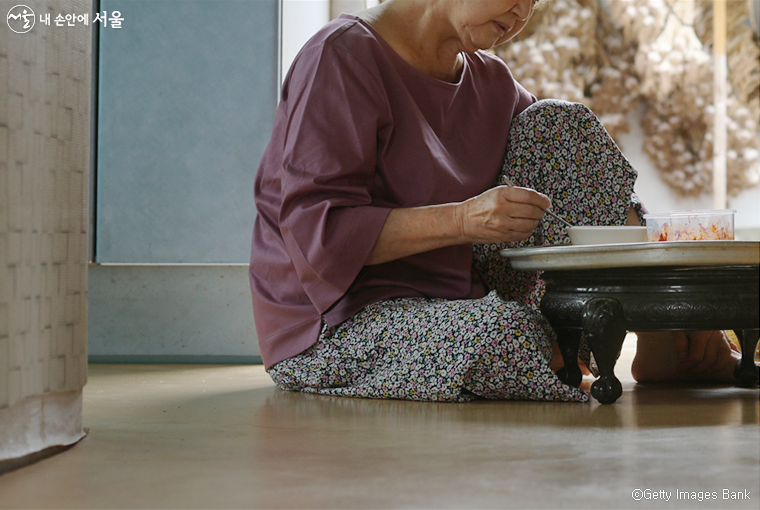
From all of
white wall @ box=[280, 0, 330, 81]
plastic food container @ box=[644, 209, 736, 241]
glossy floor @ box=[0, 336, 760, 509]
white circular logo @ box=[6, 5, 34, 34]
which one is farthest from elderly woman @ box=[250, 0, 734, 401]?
white wall @ box=[280, 0, 330, 81]

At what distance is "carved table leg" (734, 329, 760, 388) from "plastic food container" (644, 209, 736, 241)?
0.33 metres

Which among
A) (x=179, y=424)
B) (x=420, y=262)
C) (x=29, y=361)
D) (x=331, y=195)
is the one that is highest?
(x=331, y=195)

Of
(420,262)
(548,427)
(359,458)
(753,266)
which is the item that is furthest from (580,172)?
(359,458)

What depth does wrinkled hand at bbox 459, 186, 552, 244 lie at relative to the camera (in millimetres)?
1448

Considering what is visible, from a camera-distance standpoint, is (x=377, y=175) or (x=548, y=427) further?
(x=377, y=175)

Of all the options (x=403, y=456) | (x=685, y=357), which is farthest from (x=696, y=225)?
(x=403, y=456)

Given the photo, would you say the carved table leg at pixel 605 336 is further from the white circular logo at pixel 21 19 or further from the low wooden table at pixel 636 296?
the white circular logo at pixel 21 19

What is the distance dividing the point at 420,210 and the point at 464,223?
0.33 feet

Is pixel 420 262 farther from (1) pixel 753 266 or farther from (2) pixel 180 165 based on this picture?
(2) pixel 180 165

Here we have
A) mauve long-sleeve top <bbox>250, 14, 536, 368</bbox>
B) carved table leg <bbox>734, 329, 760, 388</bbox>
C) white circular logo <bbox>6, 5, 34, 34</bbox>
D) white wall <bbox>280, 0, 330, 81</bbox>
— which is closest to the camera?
white circular logo <bbox>6, 5, 34, 34</bbox>

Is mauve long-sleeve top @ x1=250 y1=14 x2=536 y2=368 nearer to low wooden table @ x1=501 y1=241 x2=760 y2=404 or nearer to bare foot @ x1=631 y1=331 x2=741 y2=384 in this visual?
low wooden table @ x1=501 y1=241 x2=760 y2=404

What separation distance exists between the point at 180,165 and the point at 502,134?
1.19m

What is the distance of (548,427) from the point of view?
4.15 feet

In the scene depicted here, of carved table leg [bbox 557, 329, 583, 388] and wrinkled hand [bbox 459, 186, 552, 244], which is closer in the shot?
wrinkled hand [bbox 459, 186, 552, 244]
